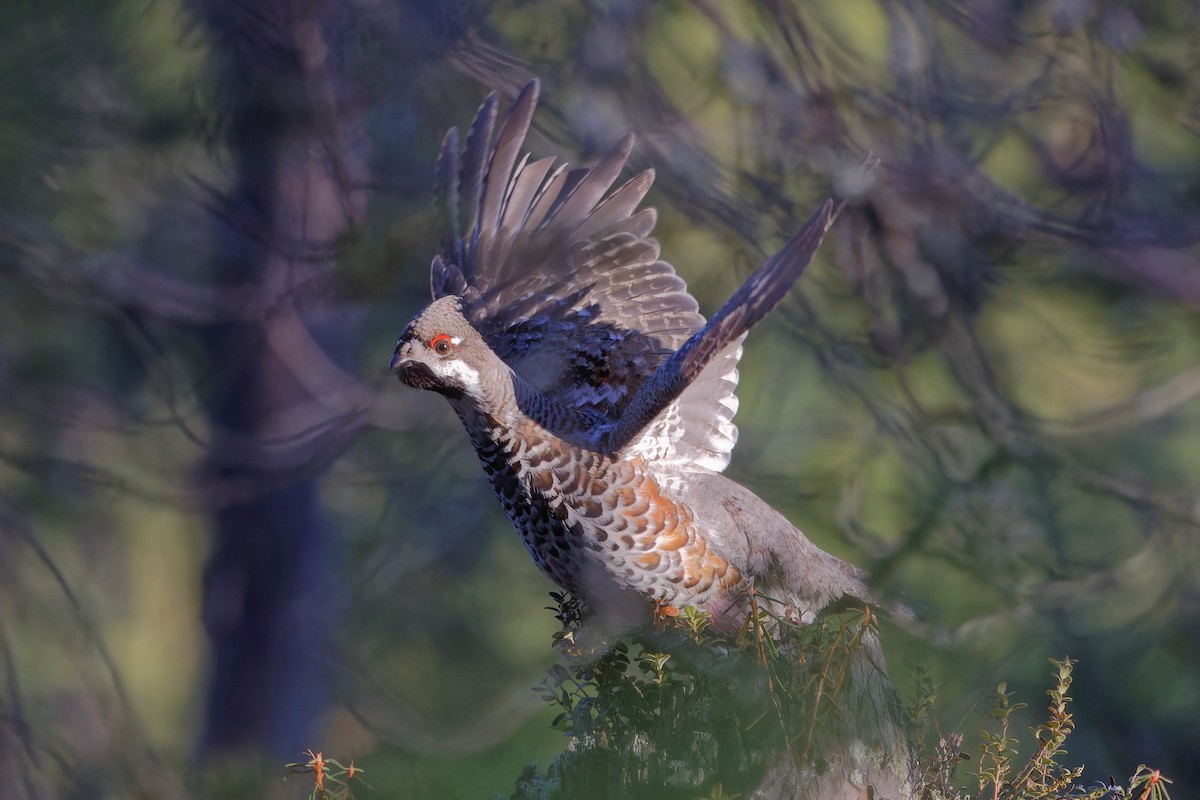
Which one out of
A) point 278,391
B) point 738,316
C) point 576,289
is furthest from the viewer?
point 278,391

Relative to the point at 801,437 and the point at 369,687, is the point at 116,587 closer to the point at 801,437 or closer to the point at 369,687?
the point at 369,687

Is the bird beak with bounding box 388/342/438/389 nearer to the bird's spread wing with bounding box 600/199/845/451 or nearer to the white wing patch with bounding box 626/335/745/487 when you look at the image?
the bird's spread wing with bounding box 600/199/845/451

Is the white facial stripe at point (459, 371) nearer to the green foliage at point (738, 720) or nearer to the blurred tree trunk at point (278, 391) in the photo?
the green foliage at point (738, 720)

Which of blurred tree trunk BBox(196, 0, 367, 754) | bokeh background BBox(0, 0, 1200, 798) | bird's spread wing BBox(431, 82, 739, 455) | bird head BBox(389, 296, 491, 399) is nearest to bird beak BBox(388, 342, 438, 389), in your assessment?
bird head BBox(389, 296, 491, 399)

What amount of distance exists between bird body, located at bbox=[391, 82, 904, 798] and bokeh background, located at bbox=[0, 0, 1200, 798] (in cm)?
186

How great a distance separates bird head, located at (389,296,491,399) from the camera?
2.41m

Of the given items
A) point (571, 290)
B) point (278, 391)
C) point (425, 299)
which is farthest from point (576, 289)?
point (278, 391)

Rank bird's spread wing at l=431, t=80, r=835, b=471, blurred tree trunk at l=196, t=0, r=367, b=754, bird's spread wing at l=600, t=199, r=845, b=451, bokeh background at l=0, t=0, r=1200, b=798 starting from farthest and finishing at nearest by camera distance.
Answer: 1. blurred tree trunk at l=196, t=0, r=367, b=754
2. bokeh background at l=0, t=0, r=1200, b=798
3. bird's spread wing at l=431, t=80, r=835, b=471
4. bird's spread wing at l=600, t=199, r=845, b=451

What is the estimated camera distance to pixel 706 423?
2.94m

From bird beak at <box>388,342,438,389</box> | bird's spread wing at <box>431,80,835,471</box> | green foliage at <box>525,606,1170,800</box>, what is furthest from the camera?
bird's spread wing at <box>431,80,835,471</box>

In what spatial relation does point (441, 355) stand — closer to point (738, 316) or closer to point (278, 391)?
point (738, 316)

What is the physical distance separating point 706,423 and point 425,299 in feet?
8.03

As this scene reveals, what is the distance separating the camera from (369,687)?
5352mm

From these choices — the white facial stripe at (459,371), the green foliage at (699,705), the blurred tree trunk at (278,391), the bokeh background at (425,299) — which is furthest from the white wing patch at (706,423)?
the blurred tree trunk at (278,391)
